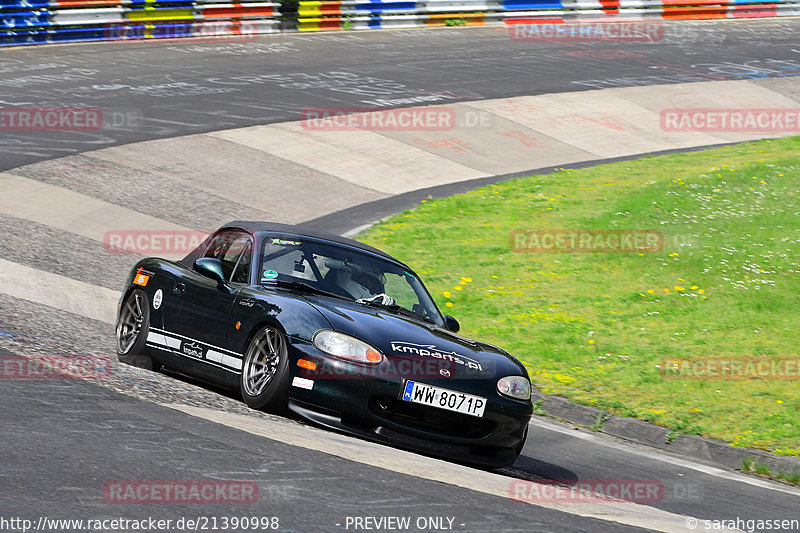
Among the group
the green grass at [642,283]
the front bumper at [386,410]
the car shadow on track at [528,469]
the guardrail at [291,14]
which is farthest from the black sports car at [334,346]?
the guardrail at [291,14]

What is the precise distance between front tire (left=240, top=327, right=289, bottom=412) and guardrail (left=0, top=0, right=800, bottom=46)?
18317mm

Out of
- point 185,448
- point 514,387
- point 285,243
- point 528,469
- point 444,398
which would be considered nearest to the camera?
point 185,448

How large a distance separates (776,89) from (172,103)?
15.2 meters

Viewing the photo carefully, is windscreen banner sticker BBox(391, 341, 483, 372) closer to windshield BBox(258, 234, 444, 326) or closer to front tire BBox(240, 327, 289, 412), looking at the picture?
front tire BBox(240, 327, 289, 412)

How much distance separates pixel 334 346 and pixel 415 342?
58 cm

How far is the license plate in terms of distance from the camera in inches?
266

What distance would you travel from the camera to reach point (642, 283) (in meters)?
13.0

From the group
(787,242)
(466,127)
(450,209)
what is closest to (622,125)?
(466,127)

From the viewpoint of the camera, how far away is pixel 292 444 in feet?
19.9

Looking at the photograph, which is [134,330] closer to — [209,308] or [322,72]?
[209,308]

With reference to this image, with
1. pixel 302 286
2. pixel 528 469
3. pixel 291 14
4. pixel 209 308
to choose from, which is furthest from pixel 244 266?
pixel 291 14

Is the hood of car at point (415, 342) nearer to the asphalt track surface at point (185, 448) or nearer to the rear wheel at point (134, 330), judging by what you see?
the asphalt track surface at point (185, 448)

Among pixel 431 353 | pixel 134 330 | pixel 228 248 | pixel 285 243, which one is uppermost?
pixel 285 243

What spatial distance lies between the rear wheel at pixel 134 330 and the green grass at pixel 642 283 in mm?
3701
